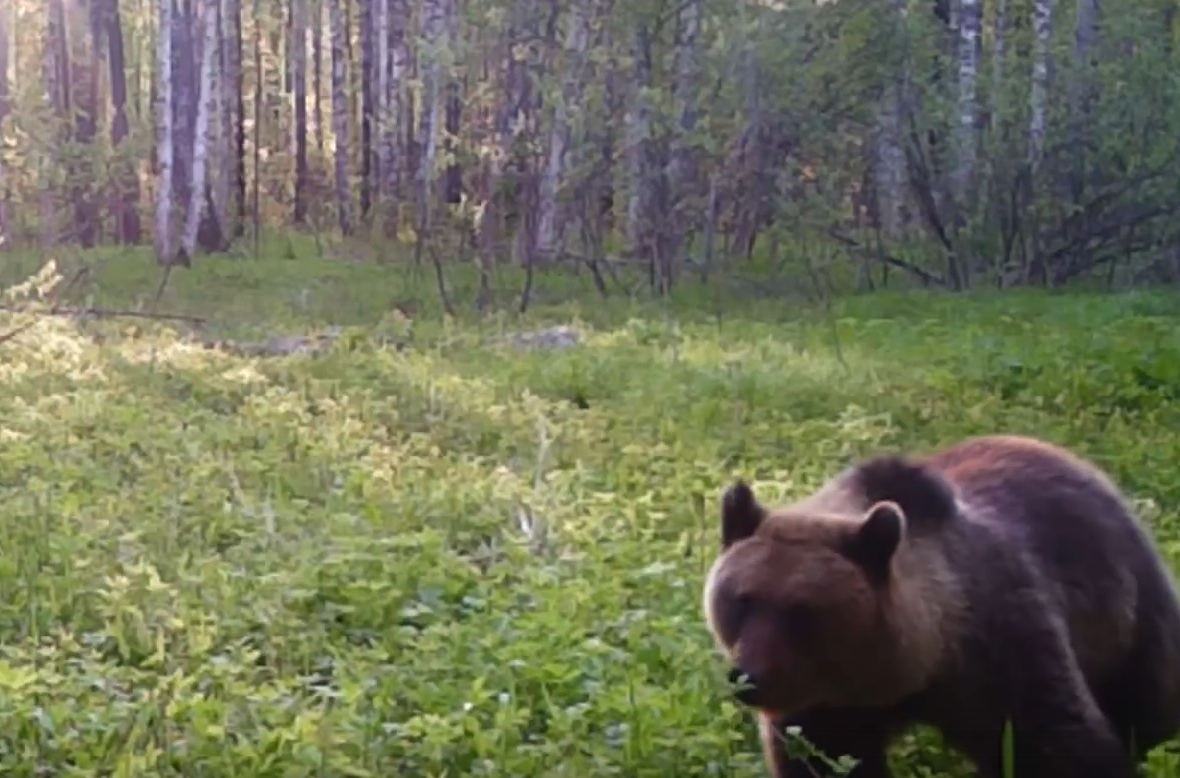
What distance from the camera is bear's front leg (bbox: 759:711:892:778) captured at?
3.74 meters

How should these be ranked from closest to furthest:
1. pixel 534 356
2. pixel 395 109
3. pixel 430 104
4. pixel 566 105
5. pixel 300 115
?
1. pixel 534 356
2. pixel 566 105
3. pixel 430 104
4. pixel 395 109
5. pixel 300 115

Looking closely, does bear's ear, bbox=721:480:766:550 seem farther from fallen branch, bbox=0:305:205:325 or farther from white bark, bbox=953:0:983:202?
white bark, bbox=953:0:983:202

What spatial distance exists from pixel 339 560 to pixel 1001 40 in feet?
78.3

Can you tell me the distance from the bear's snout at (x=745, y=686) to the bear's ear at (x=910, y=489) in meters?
0.59

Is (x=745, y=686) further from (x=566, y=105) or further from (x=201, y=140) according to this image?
(x=201, y=140)

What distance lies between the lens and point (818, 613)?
11.1 ft

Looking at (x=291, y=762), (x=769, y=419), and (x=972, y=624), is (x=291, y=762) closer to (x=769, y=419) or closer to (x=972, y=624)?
(x=972, y=624)

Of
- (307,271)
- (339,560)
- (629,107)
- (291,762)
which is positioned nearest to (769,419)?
(339,560)

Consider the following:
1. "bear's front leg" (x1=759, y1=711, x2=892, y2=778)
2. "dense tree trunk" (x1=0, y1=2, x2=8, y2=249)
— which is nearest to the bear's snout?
"bear's front leg" (x1=759, y1=711, x2=892, y2=778)

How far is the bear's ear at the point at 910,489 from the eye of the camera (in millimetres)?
3803

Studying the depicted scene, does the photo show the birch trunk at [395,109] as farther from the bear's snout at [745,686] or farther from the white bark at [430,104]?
the bear's snout at [745,686]

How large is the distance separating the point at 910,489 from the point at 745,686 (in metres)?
0.69

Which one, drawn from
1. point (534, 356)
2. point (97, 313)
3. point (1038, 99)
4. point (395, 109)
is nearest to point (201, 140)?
point (395, 109)

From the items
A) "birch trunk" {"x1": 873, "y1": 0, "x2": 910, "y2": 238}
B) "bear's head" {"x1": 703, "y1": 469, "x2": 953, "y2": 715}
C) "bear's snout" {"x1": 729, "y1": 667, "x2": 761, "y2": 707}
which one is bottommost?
"bear's snout" {"x1": 729, "y1": 667, "x2": 761, "y2": 707}
